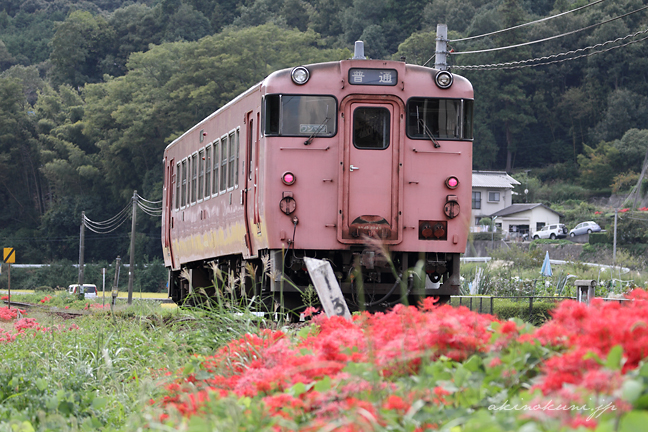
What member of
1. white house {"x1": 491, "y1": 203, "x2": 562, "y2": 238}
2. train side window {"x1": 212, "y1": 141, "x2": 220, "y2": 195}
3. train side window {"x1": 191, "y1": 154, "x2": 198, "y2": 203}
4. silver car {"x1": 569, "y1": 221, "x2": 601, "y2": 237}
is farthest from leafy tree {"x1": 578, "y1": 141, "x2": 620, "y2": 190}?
train side window {"x1": 212, "y1": 141, "x2": 220, "y2": 195}

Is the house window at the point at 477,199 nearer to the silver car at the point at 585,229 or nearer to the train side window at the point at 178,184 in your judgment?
the silver car at the point at 585,229

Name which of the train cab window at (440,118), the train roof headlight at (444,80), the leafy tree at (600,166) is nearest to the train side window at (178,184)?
the train cab window at (440,118)

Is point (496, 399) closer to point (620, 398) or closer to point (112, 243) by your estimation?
point (620, 398)

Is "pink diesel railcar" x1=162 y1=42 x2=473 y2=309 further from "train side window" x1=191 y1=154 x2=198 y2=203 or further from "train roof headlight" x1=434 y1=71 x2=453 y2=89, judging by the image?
"train side window" x1=191 y1=154 x2=198 y2=203

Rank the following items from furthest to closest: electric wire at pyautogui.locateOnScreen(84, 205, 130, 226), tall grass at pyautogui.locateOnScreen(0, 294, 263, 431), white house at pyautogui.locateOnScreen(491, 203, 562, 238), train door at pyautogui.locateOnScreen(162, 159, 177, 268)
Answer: electric wire at pyautogui.locateOnScreen(84, 205, 130, 226), white house at pyautogui.locateOnScreen(491, 203, 562, 238), train door at pyautogui.locateOnScreen(162, 159, 177, 268), tall grass at pyautogui.locateOnScreen(0, 294, 263, 431)

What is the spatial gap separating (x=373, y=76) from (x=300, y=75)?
869 mm

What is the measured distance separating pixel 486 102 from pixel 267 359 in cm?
8102

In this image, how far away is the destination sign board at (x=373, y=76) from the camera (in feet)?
33.6

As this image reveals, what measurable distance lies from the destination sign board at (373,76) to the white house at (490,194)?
202 feet

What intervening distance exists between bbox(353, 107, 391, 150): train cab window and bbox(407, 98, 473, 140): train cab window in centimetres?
29

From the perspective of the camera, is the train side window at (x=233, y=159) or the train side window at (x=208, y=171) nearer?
the train side window at (x=233, y=159)

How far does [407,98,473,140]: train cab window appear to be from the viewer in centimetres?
1031

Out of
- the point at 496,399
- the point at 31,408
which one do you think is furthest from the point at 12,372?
the point at 496,399
